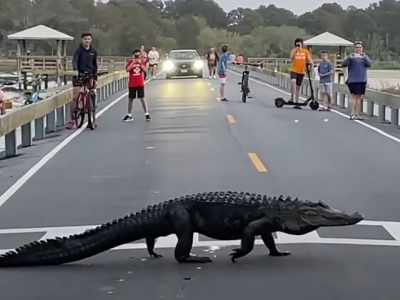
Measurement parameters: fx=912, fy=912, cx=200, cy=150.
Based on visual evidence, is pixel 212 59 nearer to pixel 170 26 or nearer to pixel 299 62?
pixel 299 62

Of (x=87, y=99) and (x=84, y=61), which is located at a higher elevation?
(x=84, y=61)

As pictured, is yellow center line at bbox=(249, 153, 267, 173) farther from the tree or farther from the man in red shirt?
the tree

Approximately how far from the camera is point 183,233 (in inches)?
295

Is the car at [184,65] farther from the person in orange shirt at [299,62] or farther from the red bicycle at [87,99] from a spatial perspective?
the red bicycle at [87,99]

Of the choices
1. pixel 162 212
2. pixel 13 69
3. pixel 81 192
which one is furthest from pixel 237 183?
pixel 13 69

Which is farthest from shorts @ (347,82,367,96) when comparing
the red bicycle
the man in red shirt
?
the red bicycle

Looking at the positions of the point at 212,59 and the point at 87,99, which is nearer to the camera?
the point at 87,99

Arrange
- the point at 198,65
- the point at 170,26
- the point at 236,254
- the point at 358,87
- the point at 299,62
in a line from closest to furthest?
1. the point at 236,254
2. the point at 358,87
3. the point at 299,62
4. the point at 198,65
5. the point at 170,26

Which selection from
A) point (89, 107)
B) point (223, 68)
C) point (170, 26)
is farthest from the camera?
point (170, 26)

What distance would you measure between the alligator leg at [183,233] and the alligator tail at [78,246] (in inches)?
10.7

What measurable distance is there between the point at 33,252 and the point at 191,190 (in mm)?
4400

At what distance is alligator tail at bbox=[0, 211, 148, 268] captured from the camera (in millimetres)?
7461

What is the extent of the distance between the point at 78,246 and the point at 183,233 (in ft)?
2.85

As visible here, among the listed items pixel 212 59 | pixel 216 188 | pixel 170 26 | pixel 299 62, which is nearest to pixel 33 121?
pixel 216 188
